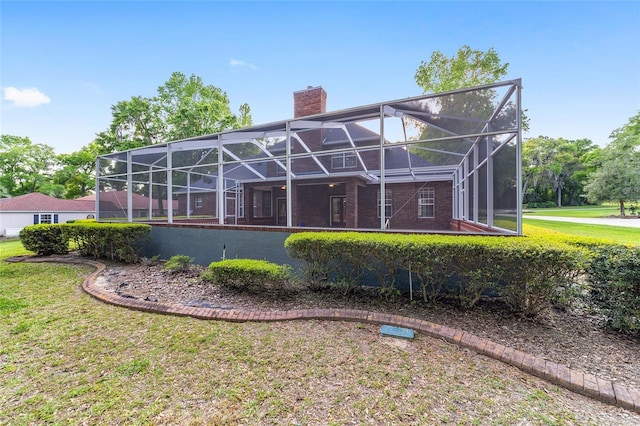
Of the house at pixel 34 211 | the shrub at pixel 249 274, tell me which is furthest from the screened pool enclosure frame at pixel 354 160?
the house at pixel 34 211

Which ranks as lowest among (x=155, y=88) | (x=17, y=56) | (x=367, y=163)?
(x=367, y=163)

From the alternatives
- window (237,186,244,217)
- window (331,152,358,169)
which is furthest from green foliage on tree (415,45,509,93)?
window (237,186,244,217)

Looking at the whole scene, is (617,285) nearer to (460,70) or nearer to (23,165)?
(460,70)

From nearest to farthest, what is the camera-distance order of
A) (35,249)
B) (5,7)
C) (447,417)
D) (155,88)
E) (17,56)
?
1. (447,417)
2. (5,7)
3. (35,249)
4. (17,56)
5. (155,88)

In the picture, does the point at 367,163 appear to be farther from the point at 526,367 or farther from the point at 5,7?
the point at 5,7

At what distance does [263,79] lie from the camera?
674 inches

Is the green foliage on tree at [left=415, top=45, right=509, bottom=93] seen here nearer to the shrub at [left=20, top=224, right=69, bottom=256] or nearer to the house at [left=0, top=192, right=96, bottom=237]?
the shrub at [left=20, top=224, right=69, bottom=256]

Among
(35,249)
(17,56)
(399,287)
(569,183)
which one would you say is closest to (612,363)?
(399,287)

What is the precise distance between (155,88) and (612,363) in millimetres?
30013

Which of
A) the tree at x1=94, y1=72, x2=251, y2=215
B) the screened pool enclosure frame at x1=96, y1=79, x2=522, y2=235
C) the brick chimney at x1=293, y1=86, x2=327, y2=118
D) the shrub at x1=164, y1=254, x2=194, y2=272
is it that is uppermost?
the tree at x1=94, y1=72, x2=251, y2=215

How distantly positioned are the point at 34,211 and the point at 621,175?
165 feet

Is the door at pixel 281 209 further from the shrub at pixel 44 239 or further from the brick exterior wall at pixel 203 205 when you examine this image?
the shrub at pixel 44 239

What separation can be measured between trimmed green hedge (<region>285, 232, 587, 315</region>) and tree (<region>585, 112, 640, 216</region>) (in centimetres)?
2497

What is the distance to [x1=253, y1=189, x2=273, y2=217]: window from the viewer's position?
13961 millimetres
